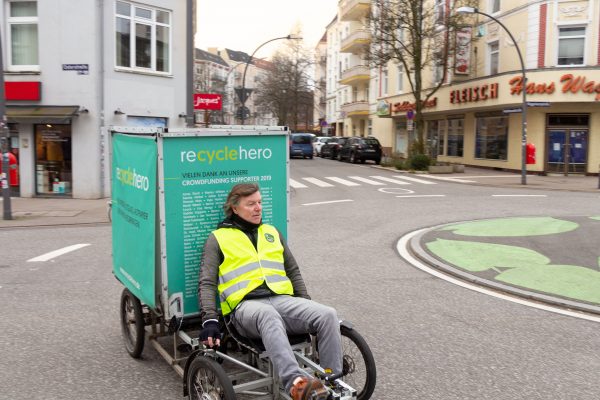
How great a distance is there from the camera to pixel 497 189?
19.6m

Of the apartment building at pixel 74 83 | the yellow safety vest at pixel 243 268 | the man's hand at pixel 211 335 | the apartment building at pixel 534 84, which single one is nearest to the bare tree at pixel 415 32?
the apartment building at pixel 534 84

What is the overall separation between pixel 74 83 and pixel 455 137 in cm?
2351

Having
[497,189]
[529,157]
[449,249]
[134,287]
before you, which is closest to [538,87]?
[529,157]

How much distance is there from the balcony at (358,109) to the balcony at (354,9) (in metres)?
7.09

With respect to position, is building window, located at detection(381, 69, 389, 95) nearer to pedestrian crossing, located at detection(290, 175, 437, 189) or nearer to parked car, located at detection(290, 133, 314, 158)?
parked car, located at detection(290, 133, 314, 158)

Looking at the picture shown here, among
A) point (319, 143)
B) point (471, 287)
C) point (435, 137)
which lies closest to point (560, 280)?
point (471, 287)

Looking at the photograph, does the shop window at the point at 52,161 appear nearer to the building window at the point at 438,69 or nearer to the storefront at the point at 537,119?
the storefront at the point at 537,119

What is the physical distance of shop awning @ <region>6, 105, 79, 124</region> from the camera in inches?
641

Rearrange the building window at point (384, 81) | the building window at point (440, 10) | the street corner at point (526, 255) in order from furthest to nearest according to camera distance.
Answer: the building window at point (384, 81), the building window at point (440, 10), the street corner at point (526, 255)

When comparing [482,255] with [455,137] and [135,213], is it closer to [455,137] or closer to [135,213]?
[135,213]

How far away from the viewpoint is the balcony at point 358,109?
160ft

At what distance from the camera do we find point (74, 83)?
16688mm

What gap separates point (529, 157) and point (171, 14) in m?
14.7

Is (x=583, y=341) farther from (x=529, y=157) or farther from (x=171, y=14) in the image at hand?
(x=529, y=157)
